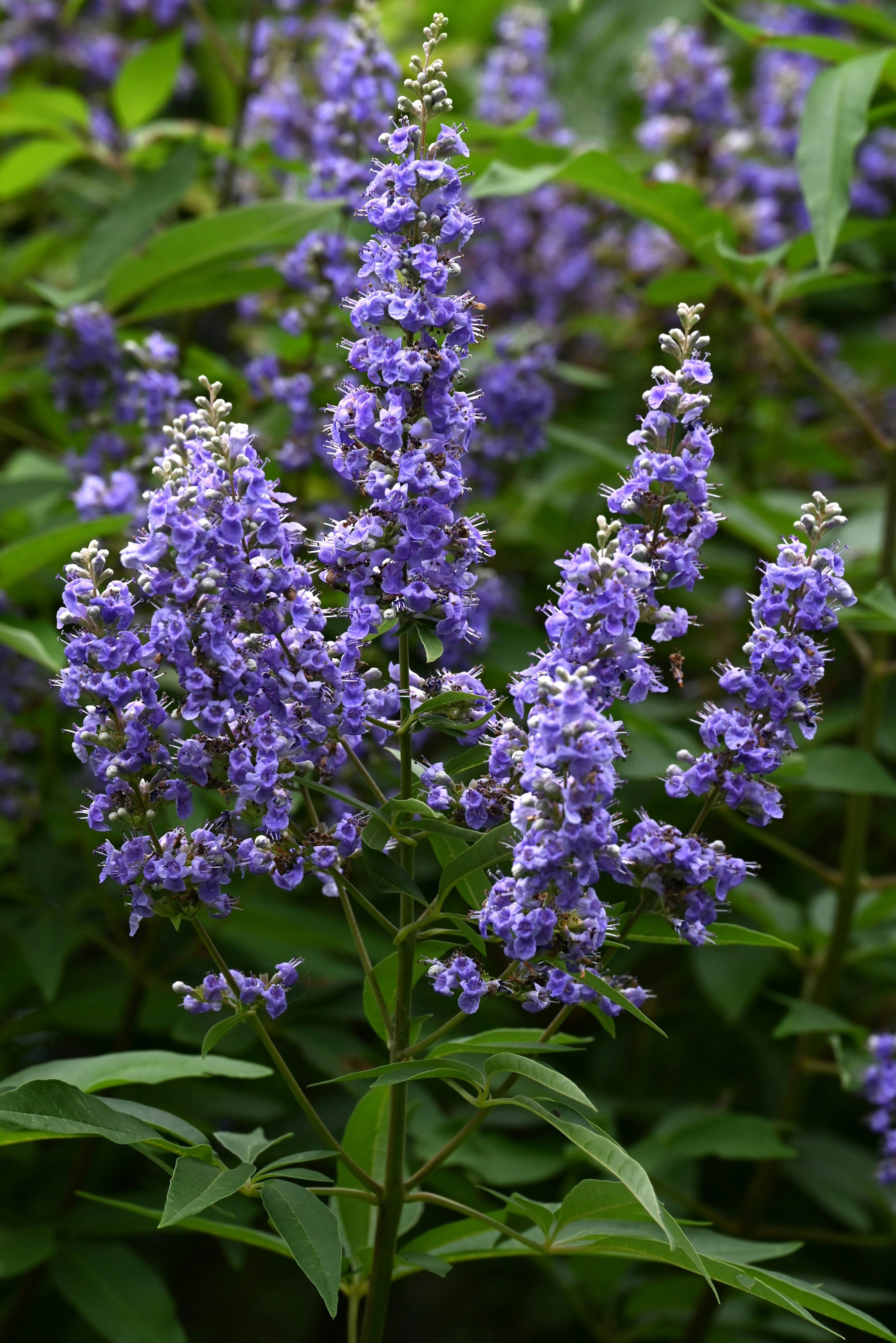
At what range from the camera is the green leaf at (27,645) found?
2.61 meters

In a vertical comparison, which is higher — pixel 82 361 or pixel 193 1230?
pixel 82 361

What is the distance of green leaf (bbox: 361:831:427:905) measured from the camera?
6.31 ft

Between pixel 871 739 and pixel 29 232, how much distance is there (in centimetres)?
457

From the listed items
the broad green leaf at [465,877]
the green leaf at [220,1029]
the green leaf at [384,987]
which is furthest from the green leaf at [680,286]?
the green leaf at [220,1029]

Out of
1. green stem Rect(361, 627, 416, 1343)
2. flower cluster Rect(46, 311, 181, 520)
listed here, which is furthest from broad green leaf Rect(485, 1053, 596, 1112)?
flower cluster Rect(46, 311, 181, 520)

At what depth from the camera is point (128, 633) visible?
75.3 inches

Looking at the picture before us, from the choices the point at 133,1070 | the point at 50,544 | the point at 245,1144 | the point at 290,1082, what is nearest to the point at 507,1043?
the point at 290,1082

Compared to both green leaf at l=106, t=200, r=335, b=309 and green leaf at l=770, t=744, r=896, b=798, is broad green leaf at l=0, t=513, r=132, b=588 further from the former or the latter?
green leaf at l=770, t=744, r=896, b=798

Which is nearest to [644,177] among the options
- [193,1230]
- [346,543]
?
[346,543]

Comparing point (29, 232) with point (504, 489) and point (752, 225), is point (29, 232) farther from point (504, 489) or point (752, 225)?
point (752, 225)

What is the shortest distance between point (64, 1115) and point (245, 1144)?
1.25ft

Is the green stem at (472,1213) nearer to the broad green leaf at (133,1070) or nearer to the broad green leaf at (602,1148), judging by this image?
the broad green leaf at (602,1148)

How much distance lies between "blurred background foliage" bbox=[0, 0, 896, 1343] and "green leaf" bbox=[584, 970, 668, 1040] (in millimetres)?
671

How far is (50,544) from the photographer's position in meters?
3.10
